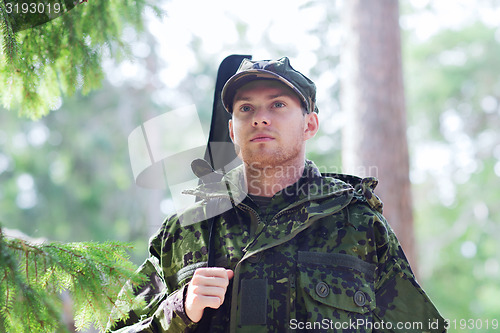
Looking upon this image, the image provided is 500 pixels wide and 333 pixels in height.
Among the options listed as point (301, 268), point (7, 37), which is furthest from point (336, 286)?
point (7, 37)

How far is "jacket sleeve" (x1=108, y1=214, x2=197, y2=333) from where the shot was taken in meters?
2.26

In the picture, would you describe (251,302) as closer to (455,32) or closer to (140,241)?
(140,241)

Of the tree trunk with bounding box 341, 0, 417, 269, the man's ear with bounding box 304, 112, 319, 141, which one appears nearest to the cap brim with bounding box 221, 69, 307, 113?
the man's ear with bounding box 304, 112, 319, 141

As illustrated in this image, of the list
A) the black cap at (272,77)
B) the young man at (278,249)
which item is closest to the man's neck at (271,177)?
the young man at (278,249)

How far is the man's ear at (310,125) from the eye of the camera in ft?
8.94

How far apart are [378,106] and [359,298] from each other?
3.62 m

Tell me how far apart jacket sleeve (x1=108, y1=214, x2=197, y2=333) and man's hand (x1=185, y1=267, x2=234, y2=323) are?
0.06m

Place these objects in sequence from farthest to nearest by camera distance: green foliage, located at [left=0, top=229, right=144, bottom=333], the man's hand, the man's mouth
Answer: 1. the man's mouth
2. the man's hand
3. green foliage, located at [left=0, top=229, right=144, bottom=333]

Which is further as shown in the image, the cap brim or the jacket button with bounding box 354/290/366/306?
the cap brim

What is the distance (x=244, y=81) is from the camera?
2.63 m

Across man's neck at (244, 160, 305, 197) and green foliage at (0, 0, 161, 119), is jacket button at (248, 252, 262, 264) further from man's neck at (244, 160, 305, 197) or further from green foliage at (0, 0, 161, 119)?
green foliage at (0, 0, 161, 119)

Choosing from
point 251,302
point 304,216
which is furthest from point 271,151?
point 251,302

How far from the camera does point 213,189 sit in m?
2.71

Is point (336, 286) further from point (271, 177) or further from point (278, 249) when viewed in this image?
point (271, 177)
